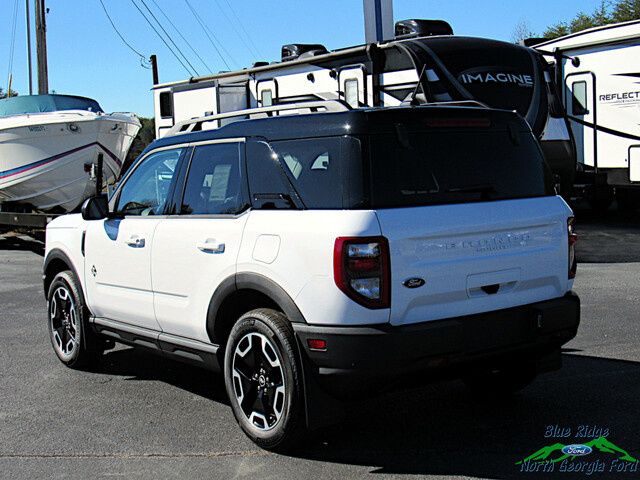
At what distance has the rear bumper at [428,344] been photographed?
450 centimetres

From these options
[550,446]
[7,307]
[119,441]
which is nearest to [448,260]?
[550,446]

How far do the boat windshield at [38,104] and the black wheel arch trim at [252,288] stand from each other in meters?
14.3

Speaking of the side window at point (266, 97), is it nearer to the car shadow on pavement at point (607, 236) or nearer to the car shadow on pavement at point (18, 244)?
the car shadow on pavement at point (18, 244)

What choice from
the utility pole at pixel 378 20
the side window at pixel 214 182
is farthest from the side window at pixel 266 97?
the side window at pixel 214 182

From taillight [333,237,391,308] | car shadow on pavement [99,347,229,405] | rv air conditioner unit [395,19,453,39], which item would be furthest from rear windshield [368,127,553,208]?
rv air conditioner unit [395,19,453,39]

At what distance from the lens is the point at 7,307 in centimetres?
1058

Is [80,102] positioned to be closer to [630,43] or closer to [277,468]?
[630,43]

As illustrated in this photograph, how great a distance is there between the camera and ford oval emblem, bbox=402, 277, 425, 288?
15.0 ft

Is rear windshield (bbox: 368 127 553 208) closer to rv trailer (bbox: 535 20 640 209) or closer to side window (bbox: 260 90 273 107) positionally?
rv trailer (bbox: 535 20 640 209)

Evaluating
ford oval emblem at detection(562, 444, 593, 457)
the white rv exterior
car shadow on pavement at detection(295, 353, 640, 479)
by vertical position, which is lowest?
ford oval emblem at detection(562, 444, 593, 457)

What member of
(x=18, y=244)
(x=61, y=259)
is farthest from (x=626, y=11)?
(x=61, y=259)

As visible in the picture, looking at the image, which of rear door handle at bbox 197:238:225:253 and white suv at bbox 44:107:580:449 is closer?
white suv at bbox 44:107:580:449

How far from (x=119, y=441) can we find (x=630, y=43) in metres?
11.8

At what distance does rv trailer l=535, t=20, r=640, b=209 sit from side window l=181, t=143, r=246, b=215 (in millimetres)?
10305
